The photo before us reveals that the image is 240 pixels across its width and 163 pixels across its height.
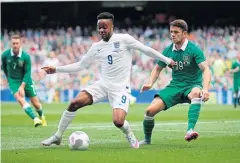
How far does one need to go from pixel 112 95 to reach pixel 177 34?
1622mm

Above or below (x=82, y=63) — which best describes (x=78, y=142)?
below

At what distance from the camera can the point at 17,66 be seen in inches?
811

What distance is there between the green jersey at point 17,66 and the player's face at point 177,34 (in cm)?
676

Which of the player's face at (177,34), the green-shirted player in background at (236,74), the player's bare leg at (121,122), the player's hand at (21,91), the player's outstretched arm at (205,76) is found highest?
the player's face at (177,34)

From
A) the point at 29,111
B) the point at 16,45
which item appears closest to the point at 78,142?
the point at 29,111

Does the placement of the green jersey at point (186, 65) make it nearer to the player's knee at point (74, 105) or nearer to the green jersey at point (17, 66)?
the player's knee at point (74, 105)

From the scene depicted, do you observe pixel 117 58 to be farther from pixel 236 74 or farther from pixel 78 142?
pixel 236 74

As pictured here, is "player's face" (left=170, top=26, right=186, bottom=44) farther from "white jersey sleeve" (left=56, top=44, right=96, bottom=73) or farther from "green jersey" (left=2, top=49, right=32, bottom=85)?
"green jersey" (left=2, top=49, right=32, bottom=85)

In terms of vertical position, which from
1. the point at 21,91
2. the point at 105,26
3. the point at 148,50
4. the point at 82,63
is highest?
the point at 105,26

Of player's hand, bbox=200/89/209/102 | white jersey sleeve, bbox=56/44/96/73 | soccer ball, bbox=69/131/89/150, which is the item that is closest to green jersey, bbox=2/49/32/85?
white jersey sleeve, bbox=56/44/96/73

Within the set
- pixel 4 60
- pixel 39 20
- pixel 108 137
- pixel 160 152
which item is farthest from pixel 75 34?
pixel 160 152

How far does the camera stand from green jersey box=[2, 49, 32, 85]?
802 inches

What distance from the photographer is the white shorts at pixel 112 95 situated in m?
13.9

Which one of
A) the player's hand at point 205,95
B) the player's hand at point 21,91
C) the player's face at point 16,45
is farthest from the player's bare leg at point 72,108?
the player's face at point 16,45
